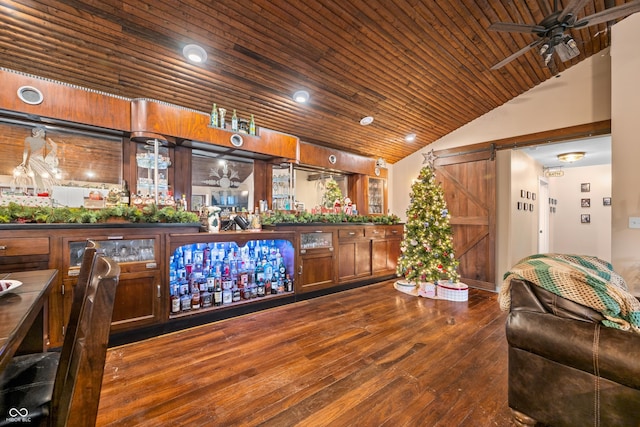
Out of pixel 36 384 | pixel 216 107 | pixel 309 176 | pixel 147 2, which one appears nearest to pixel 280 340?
pixel 36 384

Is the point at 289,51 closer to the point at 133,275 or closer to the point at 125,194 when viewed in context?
the point at 125,194

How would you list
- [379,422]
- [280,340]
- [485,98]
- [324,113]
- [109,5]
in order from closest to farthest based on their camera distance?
[379,422] → [109,5] → [280,340] → [324,113] → [485,98]

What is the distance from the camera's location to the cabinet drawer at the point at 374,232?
185 inches

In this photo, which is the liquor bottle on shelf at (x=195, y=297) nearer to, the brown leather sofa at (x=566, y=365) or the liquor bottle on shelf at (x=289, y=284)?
the liquor bottle on shelf at (x=289, y=284)

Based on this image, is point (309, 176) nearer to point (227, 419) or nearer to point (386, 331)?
point (386, 331)

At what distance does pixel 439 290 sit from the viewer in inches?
161

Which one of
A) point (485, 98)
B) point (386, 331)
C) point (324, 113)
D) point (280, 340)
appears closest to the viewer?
point (280, 340)

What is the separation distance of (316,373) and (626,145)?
14.3ft

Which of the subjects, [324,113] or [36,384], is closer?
[36,384]

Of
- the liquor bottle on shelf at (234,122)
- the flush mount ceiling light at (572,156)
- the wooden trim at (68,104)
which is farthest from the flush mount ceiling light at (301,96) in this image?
the flush mount ceiling light at (572,156)

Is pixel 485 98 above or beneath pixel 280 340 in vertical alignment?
above

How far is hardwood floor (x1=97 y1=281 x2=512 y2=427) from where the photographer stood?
1680 millimetres

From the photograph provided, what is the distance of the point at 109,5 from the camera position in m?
2.25

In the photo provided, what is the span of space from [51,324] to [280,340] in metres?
1.92
